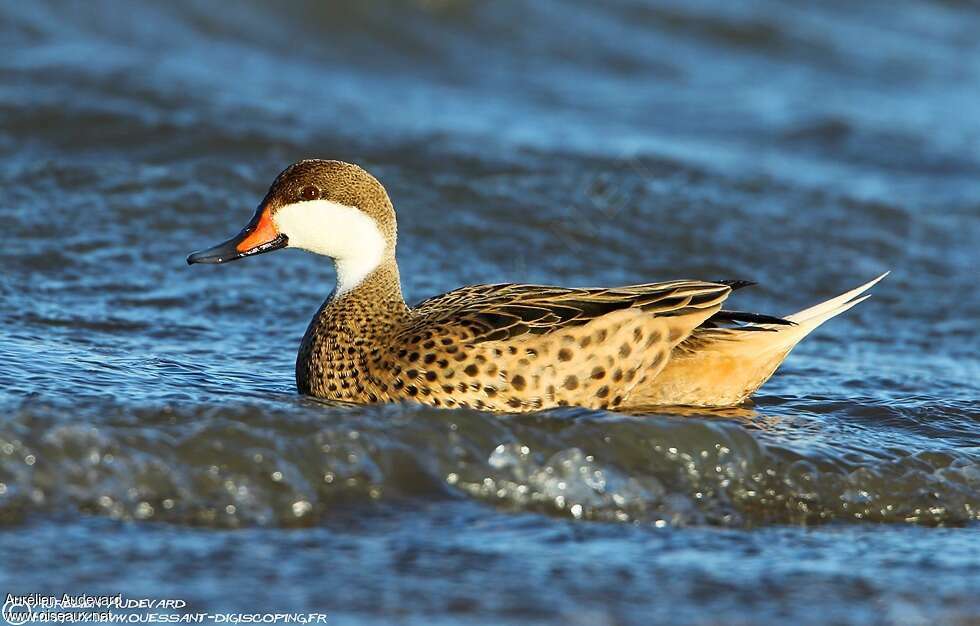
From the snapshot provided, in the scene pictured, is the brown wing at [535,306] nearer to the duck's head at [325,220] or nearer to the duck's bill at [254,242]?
the duck's head at [325,220]

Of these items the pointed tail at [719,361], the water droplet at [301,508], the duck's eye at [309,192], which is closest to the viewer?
the water droplet at [301,508]

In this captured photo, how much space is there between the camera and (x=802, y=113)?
50.1 feet

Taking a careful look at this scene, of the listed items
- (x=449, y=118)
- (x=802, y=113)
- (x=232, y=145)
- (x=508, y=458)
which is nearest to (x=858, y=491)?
(x=508, y=458)

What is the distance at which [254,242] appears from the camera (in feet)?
23.8

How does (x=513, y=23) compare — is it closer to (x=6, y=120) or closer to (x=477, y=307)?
(x=6, y=120)

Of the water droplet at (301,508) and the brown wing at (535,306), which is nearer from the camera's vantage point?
the water droplet at (301,508)

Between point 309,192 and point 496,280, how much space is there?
3.11 m

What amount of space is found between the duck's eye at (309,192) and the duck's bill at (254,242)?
0.63 ft

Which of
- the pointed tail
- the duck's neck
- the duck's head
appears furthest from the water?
the duck's head

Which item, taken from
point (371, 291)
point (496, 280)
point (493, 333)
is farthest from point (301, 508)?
point (496, 280)

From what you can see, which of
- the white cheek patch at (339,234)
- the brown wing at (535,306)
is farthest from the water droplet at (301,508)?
the white cheek patch at (339,234)

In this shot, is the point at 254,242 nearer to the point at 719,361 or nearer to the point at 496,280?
the point at 719,361

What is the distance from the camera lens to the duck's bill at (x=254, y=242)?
7246 mm

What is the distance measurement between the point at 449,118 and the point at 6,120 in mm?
3819
